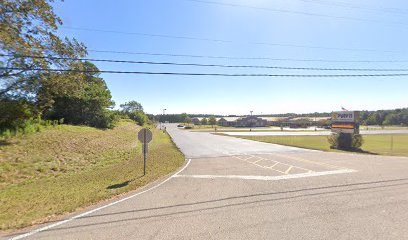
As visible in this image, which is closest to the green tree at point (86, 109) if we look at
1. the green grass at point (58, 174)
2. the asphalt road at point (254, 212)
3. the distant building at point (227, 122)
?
the green grass at point (58, 174)

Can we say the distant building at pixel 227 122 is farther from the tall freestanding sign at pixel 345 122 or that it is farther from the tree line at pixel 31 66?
the tree line at pixel 31 66

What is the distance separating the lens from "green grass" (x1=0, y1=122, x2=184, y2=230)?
6618 mm

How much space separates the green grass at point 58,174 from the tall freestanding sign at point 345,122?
700 inches

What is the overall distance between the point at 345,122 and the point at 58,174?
976 inches

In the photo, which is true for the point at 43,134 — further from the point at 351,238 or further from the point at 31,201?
the point at 351,238

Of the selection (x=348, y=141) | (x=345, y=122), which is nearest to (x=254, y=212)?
(x=348, y=141)

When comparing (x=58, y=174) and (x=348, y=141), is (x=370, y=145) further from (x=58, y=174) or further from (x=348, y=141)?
(x=58, y=174)

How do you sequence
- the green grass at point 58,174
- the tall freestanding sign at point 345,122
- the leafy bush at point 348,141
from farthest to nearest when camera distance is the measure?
the leafy bush at point 348,141 < the tall freestanding sign at point 345,122 < the green grass at point 58,174

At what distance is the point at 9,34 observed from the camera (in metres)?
12.5

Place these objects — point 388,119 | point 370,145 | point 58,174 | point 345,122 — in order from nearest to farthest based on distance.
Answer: point 58,174, point 345,122, point 370,145, point 388,119

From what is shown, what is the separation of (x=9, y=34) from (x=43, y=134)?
948cm

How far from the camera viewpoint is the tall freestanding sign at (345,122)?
22297mm

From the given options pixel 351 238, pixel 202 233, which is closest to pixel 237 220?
pixel 202 233

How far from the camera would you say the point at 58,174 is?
1335 centimetres
